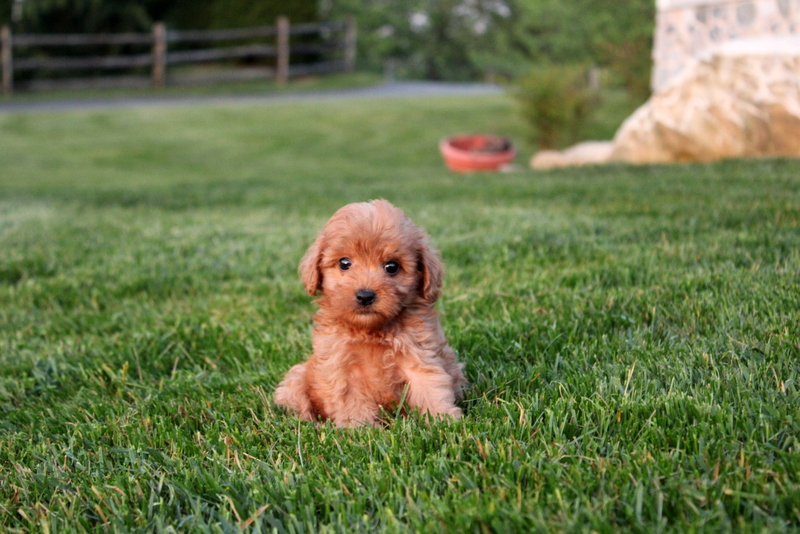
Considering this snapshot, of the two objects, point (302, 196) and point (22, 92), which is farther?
point (22, 92)

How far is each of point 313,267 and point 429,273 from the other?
515 millimetres

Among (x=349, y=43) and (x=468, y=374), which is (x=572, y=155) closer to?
(x=468, y=374)

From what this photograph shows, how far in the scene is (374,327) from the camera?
2.96 meters

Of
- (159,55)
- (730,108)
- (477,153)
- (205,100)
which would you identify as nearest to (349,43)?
(159,55)

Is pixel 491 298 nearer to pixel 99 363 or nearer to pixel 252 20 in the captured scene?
pixel 99 363

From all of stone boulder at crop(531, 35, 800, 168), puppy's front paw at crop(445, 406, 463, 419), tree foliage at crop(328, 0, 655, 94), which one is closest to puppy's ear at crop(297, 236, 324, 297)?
puppy's front paw at crop(445, 406, 463, 419)

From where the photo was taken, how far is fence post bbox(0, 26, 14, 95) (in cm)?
2805

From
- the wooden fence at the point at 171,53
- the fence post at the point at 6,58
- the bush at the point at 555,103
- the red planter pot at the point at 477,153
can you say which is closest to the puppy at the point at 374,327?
the red planter pot at the point at 477,153

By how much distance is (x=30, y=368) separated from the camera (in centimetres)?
405

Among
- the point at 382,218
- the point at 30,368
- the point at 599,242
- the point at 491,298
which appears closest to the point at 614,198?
the point at 599,242

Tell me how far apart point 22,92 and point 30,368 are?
29.4 m

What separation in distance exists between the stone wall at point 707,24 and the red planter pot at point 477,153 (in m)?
3.40

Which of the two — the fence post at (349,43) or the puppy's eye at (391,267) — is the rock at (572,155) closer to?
the puppy's eye at (391,267)

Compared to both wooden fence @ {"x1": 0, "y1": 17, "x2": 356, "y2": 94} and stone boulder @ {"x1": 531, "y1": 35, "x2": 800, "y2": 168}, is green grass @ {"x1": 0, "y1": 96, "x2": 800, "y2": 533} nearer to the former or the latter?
stone boulder @ {"x1": 531, "y1": 35, "x2": 800, "y2": 168}
